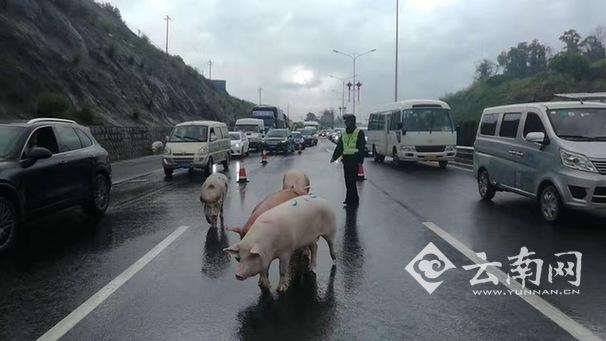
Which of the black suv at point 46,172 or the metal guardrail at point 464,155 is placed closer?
the black suv at point 46,172

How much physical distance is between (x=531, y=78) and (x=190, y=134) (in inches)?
1645

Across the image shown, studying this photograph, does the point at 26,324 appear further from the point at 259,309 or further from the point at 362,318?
the point at 362,318

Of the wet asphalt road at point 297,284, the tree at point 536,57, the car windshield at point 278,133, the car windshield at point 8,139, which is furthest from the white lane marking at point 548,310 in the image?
the tree at point 536,57

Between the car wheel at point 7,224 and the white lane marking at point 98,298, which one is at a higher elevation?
the car wheel at point 7,224

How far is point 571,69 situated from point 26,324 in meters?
50.1

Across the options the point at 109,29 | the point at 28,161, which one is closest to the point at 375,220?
the point at 28,161

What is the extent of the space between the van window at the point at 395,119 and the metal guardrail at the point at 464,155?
10.5ft

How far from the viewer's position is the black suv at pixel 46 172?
741 cm

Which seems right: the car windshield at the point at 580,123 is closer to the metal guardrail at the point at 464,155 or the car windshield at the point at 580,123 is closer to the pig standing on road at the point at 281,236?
the pig standing on road at the point at 281,236

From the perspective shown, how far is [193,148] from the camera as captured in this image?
19.2 meters

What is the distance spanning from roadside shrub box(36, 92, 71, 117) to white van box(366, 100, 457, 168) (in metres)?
14.9

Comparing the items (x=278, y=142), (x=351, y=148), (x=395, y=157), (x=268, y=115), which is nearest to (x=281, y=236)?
(x=351, y=148)

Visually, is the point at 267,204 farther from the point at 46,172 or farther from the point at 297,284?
the point at 46,172

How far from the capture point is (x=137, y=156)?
31.2m
